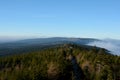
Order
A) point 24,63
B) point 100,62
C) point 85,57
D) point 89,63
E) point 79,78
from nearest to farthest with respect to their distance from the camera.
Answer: point 100,62 → point 79,78 → point 89,63 → point 85,57 → point 24,63

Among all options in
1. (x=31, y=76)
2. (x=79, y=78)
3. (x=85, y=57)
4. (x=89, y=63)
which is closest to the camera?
(x=31, y=76)

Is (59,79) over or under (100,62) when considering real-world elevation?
under

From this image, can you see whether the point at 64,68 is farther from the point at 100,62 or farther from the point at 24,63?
the point at 24,63

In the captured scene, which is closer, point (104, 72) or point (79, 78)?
point (104, 72)

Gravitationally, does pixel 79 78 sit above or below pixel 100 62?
below

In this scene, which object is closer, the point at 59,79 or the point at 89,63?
the point at 59,79

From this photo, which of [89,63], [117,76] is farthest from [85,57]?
[117,76]

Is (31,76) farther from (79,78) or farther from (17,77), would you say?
(79,78)

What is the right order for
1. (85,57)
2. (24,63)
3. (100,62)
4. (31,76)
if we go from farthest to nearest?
(24,63)
(85,57)
(100,62)
(31,76)

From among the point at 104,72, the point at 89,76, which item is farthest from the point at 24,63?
the point at 104,72
